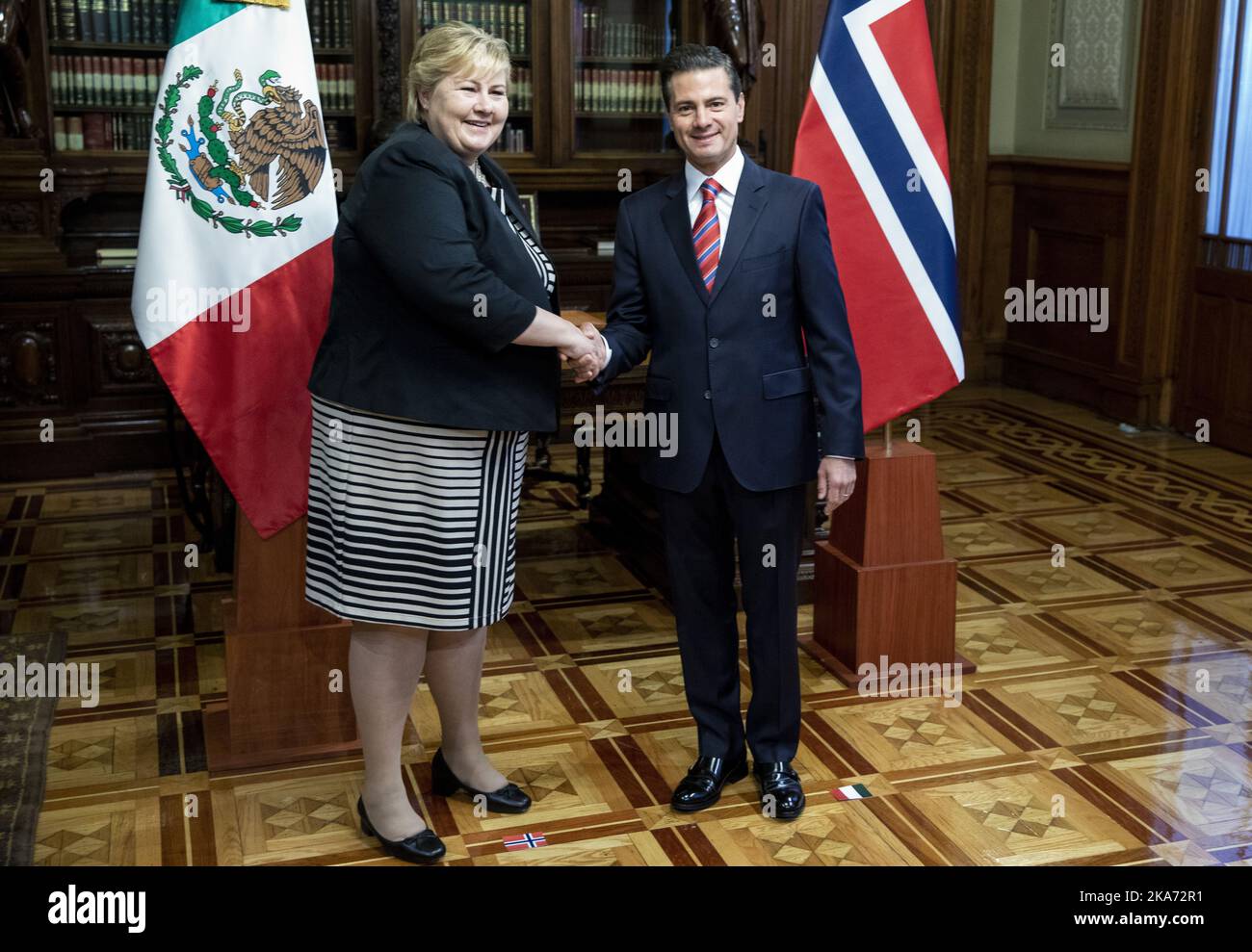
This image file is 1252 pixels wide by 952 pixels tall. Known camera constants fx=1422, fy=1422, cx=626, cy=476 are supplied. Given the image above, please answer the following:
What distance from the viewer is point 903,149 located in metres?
3.63

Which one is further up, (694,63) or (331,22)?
(331,22)

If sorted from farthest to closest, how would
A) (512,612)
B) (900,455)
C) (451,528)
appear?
(512,612) < (900,455) < (451,528)

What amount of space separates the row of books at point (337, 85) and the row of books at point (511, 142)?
74cm

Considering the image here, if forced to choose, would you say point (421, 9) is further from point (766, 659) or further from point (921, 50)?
point (766, 659)

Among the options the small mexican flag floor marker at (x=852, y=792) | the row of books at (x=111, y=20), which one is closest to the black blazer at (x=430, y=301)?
the small mexican flag floor marker at (x=852, y=792)

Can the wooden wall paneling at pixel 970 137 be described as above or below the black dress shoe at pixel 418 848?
above

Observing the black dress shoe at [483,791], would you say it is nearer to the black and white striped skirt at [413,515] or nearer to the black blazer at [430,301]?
the black and white striped skirt at [413,515]

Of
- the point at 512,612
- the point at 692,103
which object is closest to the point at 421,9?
the point at 512,612

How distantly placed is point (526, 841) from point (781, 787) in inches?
22.3

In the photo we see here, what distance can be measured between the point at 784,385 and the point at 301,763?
4.89ft

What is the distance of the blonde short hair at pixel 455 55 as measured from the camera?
8.47ft

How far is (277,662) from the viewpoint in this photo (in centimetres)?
339

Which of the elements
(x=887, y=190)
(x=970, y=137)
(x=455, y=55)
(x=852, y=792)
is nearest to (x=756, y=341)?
(x=455, y=55)

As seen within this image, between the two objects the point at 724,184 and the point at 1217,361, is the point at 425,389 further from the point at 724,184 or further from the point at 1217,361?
the point at 1217,361
